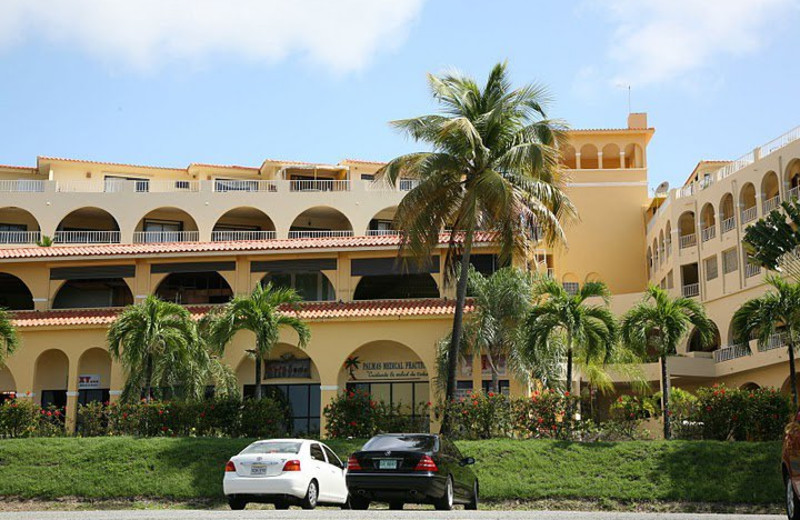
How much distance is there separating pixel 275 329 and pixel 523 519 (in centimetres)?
1734

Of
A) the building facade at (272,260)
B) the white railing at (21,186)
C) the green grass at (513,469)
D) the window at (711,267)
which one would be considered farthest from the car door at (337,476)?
the white railing at (21,186)

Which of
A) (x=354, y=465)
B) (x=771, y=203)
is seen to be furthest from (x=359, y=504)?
(x=771, y=203)

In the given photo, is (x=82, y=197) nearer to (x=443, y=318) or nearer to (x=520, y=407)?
(x=443, y=318)

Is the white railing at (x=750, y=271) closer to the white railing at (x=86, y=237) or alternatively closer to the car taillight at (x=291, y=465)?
the white railing at (x=86, y=237)

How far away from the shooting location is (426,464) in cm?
1759

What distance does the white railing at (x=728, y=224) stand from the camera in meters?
46.8

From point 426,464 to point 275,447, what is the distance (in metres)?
3.34

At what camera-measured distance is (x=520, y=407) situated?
2695cm

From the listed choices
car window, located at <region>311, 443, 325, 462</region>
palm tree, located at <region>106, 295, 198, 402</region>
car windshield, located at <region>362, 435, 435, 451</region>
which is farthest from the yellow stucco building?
car windshield, located at <region>362, 435, 435, 451</region>

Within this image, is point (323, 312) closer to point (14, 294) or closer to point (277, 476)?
point (14, 294)

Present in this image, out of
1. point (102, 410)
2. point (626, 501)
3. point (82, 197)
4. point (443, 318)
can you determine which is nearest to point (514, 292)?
point (443, 318)

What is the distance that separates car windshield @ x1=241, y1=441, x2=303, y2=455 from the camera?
19.3 meters

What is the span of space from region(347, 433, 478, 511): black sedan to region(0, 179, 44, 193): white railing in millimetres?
37209

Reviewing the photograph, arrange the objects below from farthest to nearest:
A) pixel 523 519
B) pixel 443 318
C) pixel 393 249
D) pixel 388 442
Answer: pixel 393 249 < pixel 443 318 < pixel 388 442 < pixel 523 519
